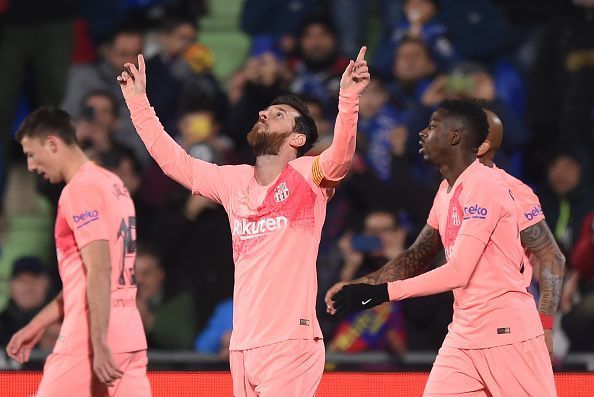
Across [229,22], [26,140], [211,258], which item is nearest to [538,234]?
[26,140]

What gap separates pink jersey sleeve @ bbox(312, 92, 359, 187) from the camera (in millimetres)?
5637

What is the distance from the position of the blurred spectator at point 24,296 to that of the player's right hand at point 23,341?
260cm

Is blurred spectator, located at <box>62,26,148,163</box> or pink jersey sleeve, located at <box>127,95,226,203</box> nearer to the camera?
pink jersey sleeve, located at <box>127,95,226,203</box>

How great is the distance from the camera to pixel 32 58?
35.1ft

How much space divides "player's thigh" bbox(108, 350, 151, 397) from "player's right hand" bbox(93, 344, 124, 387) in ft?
0.54

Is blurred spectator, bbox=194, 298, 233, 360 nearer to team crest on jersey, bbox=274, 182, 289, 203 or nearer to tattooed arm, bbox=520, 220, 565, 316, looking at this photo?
tattooed arm, bbox=520, 220, 565, 316

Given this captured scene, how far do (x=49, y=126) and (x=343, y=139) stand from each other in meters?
1.51

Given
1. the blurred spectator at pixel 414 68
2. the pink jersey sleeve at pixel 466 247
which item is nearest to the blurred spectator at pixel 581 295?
the blurred spectator at pixel 414 68

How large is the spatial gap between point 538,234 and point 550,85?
3.94 meters

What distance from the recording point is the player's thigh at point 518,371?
20.1ft

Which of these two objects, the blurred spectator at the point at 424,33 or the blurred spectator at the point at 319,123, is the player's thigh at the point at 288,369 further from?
the blurred spectator at the point at 424,33

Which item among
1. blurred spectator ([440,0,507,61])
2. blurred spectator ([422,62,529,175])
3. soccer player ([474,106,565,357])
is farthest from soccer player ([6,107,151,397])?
blurred spectator ([440,0,507,61])

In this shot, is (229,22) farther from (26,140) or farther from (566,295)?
(26,140)

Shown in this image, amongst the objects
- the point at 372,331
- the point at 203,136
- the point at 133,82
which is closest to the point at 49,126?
the point at 133,82
